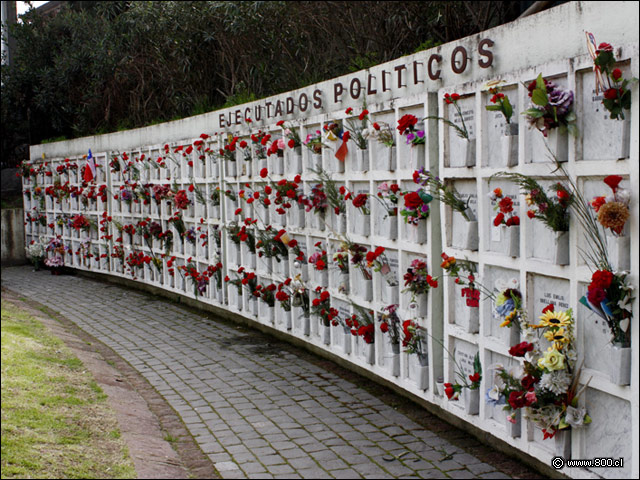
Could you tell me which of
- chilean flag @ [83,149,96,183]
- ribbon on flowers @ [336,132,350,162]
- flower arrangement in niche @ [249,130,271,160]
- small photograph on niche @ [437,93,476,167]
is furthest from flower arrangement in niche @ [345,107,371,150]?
chilean flag @ [83,149,96,183]

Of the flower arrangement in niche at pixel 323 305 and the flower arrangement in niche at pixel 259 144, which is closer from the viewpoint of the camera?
the flower arrangement in niche at pixel 323 305

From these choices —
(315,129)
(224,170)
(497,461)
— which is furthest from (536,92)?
(224,170)

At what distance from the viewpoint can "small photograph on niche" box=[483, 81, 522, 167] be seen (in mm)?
4336

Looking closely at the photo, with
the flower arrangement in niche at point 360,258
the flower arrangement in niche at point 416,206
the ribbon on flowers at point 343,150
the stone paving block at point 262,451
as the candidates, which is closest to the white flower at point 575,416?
the flower arrangement in niche at point 416,206

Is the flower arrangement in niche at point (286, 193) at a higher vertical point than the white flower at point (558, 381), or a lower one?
higher

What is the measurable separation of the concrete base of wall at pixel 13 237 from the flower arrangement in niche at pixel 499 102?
14356mm

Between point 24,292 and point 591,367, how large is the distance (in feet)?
35.3

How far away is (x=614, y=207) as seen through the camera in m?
3.49

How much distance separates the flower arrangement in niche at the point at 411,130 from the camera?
5348 mm

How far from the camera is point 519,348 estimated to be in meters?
4.09

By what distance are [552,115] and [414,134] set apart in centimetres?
159

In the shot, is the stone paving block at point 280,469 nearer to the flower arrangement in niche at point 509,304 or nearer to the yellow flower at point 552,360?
the flower arrangement in niche at point 509,304

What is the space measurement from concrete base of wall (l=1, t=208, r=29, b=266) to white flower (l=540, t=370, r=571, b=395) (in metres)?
14.8
